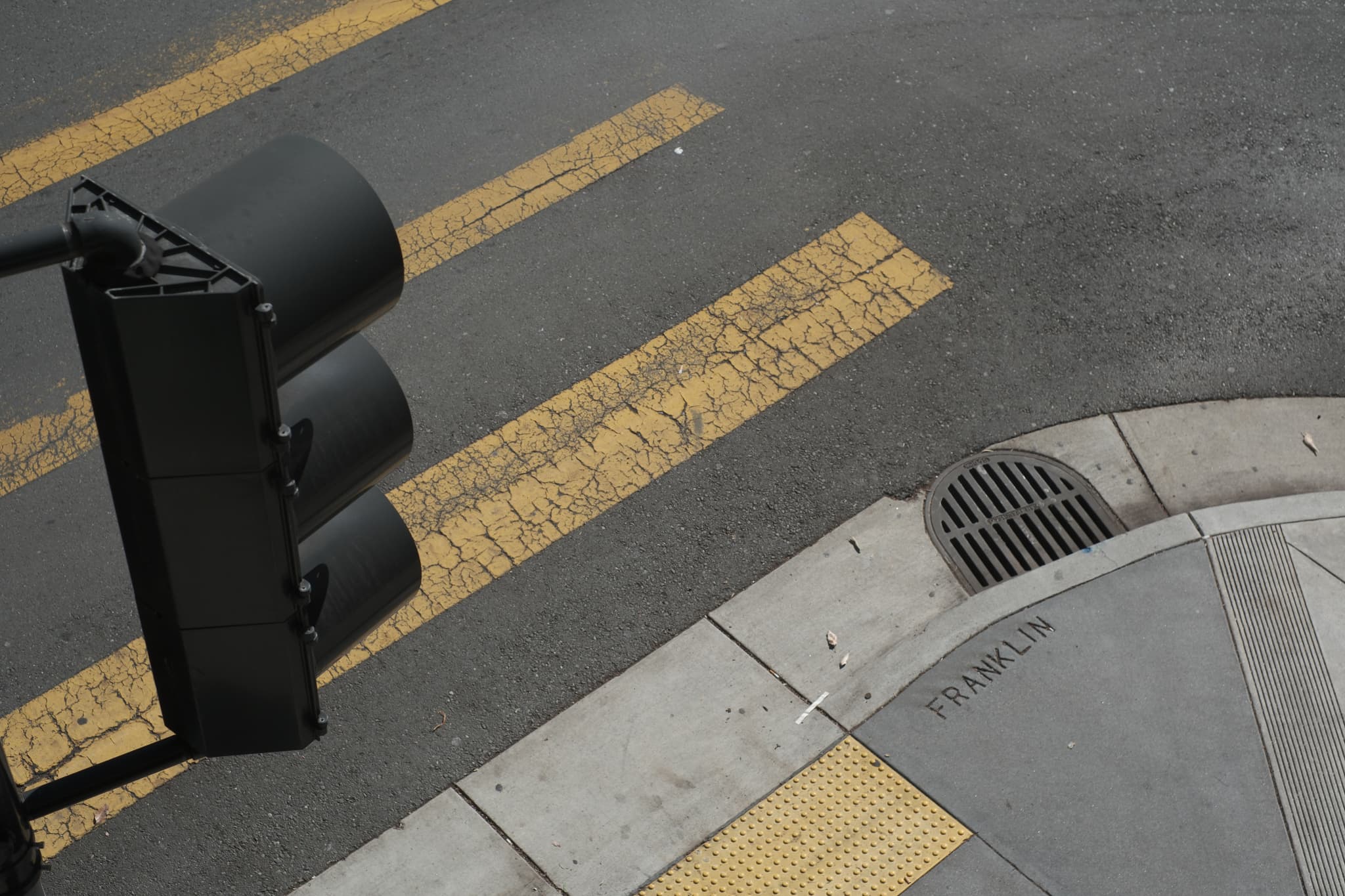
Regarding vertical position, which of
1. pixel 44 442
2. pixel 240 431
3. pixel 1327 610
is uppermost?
pixel 240 431

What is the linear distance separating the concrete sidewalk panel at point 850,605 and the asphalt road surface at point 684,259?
107 millimetres

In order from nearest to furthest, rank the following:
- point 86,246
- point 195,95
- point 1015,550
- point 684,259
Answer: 1. point 86,246
2. point 1015,550
3. point 684,259
4. point 195,95

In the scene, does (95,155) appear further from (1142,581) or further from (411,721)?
(1142,581)

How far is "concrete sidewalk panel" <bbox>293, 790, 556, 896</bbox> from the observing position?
437 cm

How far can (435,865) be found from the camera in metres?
4.43

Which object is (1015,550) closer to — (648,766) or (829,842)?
(829,842)

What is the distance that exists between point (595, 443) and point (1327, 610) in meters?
2.98

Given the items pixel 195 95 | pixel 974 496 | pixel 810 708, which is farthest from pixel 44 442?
pixel 974 496

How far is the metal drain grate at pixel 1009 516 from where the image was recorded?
537 centimetres

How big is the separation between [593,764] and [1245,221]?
4.40 meters

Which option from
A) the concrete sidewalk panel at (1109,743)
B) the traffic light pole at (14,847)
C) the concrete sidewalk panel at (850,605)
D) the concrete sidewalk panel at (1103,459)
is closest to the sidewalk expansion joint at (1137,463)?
the concrete sidewalk panel at (1103,459)

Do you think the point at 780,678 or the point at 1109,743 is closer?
the point at 1109,743

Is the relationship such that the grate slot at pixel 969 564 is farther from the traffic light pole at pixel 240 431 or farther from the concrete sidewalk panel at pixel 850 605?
the traffic light pole at pixel 240 431

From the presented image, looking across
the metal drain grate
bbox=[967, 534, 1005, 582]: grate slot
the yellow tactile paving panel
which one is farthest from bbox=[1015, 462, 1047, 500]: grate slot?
the yellow tactile paving panel
